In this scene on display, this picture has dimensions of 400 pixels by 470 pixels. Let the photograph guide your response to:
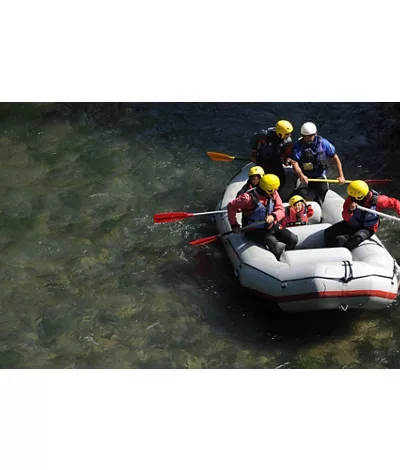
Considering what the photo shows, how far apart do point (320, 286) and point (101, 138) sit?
544cm

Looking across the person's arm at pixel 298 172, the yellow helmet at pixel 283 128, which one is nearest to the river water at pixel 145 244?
the person's arm at pixel 298 172

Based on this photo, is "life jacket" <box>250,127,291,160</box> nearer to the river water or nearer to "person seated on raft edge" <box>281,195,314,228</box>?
"person seated on raft edge" <box>281,195,314,228</box>

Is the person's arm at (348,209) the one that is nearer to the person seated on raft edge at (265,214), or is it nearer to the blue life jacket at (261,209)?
the person seated on raft edge at (265,214)

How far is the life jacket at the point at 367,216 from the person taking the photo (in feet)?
27.8

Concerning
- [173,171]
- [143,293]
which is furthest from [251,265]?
[173,171]

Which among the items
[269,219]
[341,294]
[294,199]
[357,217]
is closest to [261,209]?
[269,219]

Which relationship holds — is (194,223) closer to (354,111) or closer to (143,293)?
(143,293)

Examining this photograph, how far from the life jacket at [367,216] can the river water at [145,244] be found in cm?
108

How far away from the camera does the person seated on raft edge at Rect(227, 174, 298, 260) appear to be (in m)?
8.58

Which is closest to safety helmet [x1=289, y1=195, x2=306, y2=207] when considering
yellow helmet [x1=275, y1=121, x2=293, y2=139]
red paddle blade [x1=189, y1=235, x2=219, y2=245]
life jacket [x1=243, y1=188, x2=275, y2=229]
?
life jacket [x1=243, y1=188, x2=275, y2=229]

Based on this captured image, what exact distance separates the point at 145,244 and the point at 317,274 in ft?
9.19

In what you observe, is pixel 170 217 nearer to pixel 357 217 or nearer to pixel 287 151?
pixel 287 151

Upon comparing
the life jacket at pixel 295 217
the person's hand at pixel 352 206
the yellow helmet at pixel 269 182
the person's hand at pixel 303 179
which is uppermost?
the yellow helmet at pixel 269 182

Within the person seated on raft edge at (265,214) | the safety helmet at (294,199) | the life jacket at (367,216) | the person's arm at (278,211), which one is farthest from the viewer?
the safety helmet at (294,199)
